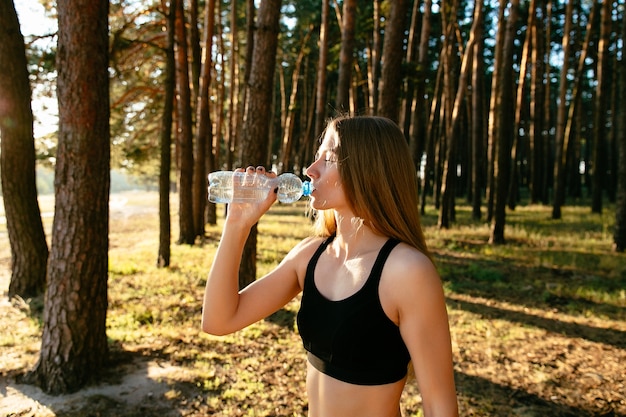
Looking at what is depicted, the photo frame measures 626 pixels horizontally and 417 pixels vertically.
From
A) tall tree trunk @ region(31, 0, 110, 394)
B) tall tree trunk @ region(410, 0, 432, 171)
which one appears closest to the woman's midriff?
tall tree trunk @ region(31, 0, 110, 394)

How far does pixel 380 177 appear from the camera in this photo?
1.83 meters

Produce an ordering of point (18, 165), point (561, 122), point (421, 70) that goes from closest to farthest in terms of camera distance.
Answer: point (18, 165) < point (421, 70) < point (561, 122)

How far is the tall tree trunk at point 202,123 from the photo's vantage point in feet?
43.0

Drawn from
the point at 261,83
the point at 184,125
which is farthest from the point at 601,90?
the point at 261,83

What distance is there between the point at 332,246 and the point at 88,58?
3610mm

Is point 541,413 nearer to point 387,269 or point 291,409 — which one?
point 291,409

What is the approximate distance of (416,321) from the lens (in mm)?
1641

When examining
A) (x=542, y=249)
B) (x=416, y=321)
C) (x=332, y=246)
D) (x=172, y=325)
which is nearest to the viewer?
(x=416, y=321)

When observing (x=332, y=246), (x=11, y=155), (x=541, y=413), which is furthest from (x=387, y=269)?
(x=11, y=155)

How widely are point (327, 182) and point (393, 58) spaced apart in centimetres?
634

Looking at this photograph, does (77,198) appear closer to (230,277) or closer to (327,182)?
(230,277)

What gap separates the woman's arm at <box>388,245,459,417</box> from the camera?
1.64 metres

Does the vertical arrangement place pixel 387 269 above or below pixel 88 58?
below

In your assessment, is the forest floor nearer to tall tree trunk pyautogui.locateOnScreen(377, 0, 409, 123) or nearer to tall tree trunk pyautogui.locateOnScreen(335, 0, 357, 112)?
tall tree trunk pyautogui.locateOnScreen(377, 0, 409, 123)
